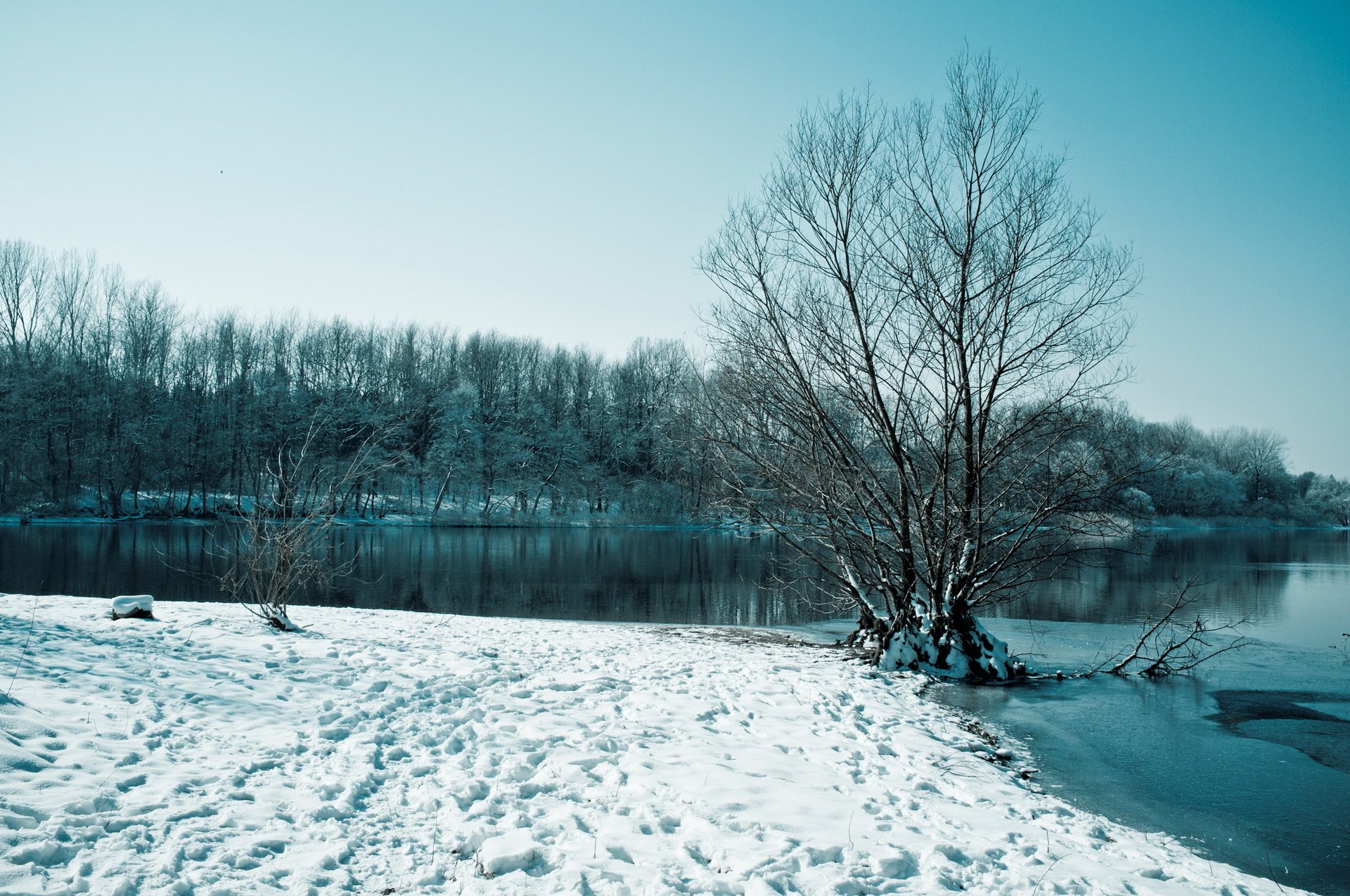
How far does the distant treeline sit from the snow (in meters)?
31.0

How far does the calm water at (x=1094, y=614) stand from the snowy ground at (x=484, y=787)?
121cm

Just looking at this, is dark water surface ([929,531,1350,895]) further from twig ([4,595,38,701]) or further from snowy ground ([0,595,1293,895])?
twig ([4,595,38,701])

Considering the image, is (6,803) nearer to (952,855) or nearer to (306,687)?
(306,687)

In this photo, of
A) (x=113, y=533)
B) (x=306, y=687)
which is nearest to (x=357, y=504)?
(x=113, y=533)

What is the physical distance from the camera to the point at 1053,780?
6484mm

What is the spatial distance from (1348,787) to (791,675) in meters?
5.27

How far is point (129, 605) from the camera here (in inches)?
366

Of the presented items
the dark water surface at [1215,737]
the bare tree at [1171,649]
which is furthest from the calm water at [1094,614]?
the bare tree at [1171,649]

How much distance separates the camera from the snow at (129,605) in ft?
30.4

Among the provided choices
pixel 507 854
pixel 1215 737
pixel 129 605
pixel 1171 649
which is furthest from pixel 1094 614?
pixel 129 605

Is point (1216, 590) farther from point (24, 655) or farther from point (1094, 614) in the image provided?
point (24, 655)

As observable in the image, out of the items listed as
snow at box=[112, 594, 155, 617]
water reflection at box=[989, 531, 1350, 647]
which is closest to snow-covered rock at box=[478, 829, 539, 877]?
snow at box=[112, 594, 155, 617]

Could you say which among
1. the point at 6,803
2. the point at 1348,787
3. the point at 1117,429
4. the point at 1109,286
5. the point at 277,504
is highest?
the point at 1109,286

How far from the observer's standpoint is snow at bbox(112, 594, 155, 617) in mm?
9258
